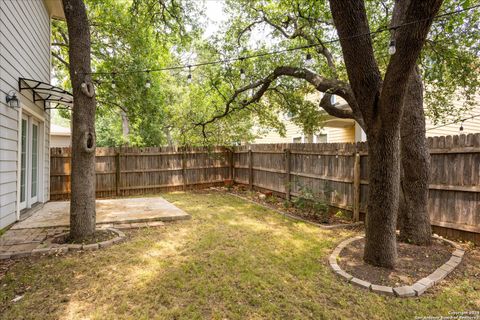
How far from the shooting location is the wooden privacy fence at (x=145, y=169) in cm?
848

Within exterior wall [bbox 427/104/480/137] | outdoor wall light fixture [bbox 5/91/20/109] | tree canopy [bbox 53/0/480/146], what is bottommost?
outdoor wall light fixture [bbox 5/91/20/109]

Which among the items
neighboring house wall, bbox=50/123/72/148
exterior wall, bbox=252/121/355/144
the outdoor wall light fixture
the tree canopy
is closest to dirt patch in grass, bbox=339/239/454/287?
the tree canopy

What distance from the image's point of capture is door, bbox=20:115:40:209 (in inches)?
223

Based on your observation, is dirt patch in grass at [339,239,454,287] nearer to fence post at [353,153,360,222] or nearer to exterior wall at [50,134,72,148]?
fence post at [353,153,360,222]

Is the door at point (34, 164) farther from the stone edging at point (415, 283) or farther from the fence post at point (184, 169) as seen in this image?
the stone edging at point (415, 283)

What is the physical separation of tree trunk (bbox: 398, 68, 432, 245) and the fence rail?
67cm

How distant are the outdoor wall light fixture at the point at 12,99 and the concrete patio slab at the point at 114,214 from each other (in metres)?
2.17

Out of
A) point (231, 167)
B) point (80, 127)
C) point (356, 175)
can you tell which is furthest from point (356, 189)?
point (231, 167)

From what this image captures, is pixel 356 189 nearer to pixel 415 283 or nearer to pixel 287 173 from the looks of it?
pixel 287 173

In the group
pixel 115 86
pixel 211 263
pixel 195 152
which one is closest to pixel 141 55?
pixel 115 86

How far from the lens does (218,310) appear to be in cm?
251

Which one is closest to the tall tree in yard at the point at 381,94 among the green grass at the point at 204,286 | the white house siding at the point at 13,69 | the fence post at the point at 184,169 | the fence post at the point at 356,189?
the green grass at the point at 204,286

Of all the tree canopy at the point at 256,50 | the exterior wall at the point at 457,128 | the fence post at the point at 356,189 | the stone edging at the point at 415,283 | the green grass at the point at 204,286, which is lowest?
the green grass at the point at 204,286

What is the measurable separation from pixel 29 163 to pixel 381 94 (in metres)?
7.08
